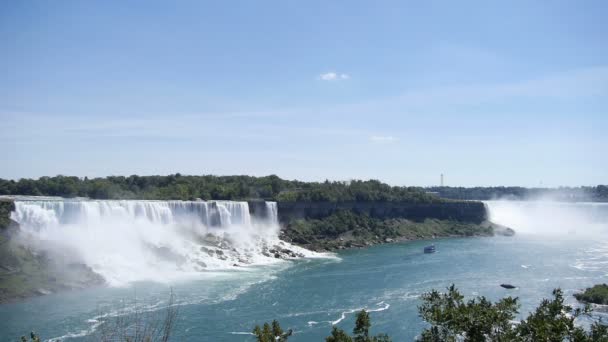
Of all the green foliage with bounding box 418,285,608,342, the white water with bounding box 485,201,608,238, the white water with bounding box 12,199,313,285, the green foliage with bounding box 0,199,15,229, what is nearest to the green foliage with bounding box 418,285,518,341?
the green foliage with bounding box 418,285,608,342

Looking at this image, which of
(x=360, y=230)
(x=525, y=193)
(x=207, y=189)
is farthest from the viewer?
(x=525, y=193)

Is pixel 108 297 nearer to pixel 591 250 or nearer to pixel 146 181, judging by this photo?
pixel 146 181

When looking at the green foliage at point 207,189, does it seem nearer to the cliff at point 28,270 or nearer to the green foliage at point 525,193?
the cliff at point 28,270

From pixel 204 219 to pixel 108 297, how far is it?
72.1ft

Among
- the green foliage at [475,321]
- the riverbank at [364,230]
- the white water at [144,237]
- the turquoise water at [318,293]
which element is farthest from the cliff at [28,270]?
the green foliage at [475,321]

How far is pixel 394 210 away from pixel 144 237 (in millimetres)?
42699

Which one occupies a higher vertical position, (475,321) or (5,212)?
(5,212)

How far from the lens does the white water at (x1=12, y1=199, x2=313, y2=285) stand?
35.5m

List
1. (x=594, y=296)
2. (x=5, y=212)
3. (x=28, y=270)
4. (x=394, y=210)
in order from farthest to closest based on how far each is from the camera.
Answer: (x=394, y=210) < (x=5, y=212) < (x=28, y=270) < (x=594, y=296)

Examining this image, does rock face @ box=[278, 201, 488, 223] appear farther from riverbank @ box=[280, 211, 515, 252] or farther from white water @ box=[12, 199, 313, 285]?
white water @ box=[12, 199, 313, 285]

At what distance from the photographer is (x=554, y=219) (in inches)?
3679

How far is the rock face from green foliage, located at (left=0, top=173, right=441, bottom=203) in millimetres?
869

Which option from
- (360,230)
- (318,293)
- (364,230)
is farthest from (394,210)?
(318,293)

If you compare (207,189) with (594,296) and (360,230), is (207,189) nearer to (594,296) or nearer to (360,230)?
(360,230)
